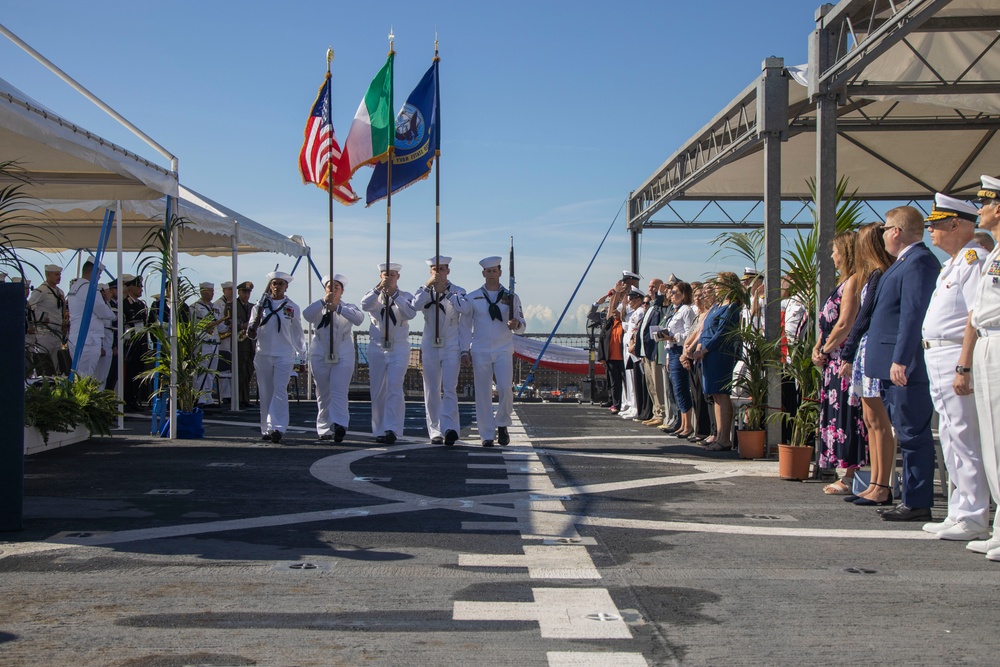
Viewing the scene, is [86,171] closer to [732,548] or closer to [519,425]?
[519,425]

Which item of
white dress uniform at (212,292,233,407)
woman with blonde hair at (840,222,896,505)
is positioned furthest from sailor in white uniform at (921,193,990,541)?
white dress uniform at (212,292,233,407)

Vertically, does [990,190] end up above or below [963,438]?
above

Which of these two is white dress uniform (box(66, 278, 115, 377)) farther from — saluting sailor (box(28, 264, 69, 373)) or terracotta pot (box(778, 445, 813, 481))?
terracotta pot (box(778, 445, 813, 481))

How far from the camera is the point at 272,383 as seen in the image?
12195 millimetres

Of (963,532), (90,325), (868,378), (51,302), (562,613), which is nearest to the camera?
(562,613)

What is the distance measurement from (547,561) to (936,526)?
2668 millimetres

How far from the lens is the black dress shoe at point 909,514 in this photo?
692 centimetres

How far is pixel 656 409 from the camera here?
51.0ft

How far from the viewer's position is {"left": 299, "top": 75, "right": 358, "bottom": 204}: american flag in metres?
13.3

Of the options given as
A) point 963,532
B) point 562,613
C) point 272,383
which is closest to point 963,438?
point 963,532

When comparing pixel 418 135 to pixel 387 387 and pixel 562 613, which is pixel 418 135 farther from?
pixel 562 613

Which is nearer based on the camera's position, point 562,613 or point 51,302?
point 562,613

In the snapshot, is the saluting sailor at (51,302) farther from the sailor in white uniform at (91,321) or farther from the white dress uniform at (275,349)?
the white dress uniform at (275,349)

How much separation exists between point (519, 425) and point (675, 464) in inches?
199
